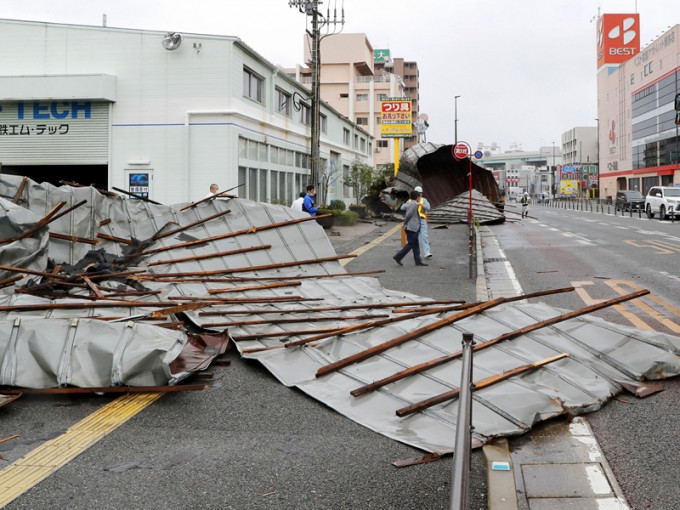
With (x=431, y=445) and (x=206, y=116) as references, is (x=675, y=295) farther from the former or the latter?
(x=206, y=116)

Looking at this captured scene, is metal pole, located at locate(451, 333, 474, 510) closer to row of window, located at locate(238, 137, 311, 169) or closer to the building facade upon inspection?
row of window, located at locate(238, 137, 311, 169)

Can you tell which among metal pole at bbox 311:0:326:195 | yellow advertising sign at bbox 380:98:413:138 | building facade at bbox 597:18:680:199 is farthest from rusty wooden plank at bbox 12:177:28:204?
building facade at bbox 597:18:680:199

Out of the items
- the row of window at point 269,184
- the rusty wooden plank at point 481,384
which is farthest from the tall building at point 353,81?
the rusty wooden plank at point 481,384

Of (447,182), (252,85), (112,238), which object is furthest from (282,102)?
(112,238)

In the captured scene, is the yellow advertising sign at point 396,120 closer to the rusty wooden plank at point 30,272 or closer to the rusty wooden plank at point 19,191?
the rusty wooden plank at point 19,191

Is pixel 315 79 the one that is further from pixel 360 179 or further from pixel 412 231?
pixel 360 179

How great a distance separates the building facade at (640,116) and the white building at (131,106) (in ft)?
158

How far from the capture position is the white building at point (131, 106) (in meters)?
23.3

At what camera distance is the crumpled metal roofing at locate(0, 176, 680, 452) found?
5.21 m

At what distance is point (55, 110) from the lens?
2425 cm

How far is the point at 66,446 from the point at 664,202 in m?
39.0

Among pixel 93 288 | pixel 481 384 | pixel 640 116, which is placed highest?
pixel 640 116

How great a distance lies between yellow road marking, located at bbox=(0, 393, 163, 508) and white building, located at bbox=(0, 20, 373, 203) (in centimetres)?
1827

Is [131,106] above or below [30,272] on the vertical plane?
above
